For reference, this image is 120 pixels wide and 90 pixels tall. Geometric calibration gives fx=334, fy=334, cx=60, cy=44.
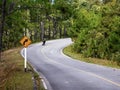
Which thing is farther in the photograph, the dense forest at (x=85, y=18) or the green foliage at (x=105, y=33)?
the green foliage at (x=105, y=33)

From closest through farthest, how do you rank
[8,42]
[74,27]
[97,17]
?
[97,17], [74,27], [8,42]

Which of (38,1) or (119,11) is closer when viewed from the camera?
(38,1)

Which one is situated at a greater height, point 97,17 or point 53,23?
point 97,17

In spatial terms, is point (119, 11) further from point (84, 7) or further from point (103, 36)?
point (84, 7)

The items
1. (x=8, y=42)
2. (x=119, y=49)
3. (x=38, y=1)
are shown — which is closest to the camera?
(x=38, y=1)

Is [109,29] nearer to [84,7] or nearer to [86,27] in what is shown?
[86,27]

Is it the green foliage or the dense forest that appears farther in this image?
the green foliage

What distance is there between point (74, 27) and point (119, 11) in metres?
16.4

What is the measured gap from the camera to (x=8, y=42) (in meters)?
79.1

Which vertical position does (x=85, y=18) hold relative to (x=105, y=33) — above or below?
above

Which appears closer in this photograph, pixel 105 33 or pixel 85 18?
pixel 105 33

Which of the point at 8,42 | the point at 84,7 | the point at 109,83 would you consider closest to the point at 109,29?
the point at 84,7

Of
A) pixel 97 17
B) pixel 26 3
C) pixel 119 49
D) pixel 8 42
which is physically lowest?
pixel 8 42

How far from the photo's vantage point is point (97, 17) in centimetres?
4319
